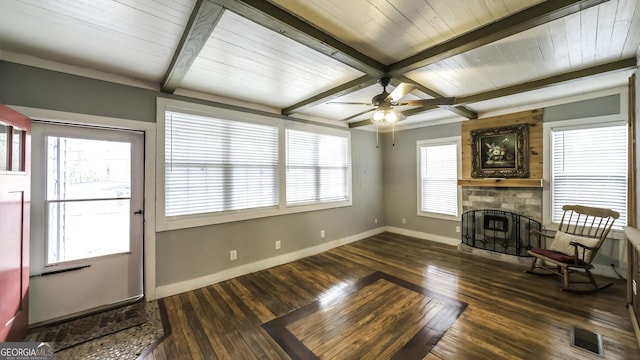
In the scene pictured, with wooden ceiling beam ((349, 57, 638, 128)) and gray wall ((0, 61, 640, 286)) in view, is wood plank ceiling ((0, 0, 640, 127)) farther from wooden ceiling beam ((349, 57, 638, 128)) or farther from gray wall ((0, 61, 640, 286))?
gray wall ((0, 61, 640, 286))

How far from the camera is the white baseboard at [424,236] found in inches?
183

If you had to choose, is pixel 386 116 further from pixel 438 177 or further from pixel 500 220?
pixel 500 220

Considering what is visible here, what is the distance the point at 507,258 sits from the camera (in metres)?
3.76

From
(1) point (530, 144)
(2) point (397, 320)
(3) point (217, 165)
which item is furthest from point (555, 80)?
(3) point (217, 165)

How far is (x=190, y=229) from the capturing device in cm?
296

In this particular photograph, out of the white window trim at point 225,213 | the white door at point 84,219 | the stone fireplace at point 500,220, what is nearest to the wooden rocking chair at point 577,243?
the stone fireplace at point 500,220

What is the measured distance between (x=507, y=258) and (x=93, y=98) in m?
5.89

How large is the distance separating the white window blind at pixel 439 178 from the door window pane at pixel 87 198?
5.05m

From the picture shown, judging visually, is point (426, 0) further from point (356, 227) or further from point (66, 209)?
point (356, 227)

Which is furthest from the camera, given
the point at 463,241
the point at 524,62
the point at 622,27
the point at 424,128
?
the point at 424,128

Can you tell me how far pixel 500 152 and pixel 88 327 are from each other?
5900mm

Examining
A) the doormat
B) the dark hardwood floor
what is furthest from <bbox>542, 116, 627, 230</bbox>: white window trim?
the doormat

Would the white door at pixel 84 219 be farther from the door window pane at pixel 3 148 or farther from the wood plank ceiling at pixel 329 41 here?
the wood plank ceiling at pixel 329 41

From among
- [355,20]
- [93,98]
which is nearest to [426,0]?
[355,20]
